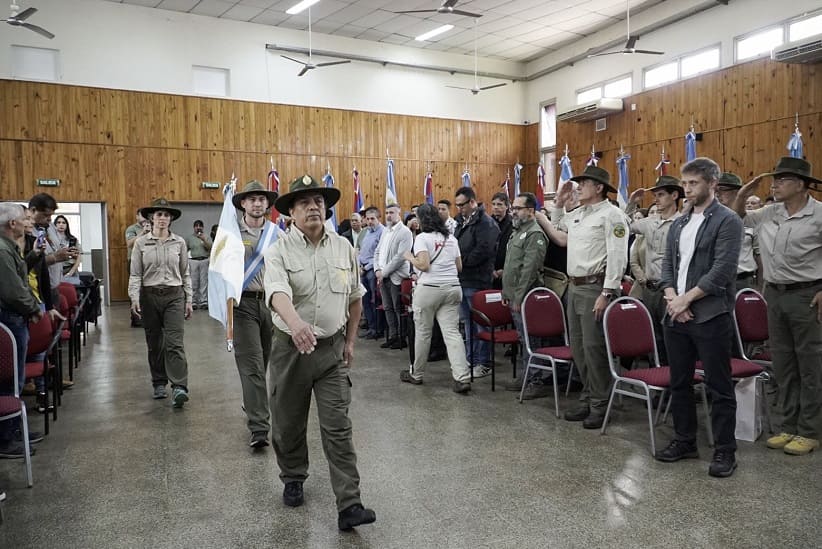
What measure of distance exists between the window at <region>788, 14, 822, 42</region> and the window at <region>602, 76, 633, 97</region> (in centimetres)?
377

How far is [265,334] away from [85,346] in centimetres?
507

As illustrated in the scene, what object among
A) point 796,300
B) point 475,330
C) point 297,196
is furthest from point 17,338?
point 796,300

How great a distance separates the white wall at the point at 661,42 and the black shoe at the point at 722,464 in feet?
33.0

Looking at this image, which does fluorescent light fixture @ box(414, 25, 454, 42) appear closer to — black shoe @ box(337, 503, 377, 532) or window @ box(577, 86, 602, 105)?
window @ box(577, 86, 602, 105)

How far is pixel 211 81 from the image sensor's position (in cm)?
1396

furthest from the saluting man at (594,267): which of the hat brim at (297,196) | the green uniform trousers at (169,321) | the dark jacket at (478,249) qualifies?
the green uniform trousers at (169,321)

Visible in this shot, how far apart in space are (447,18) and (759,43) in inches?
250

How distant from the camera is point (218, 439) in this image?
4.28 meters

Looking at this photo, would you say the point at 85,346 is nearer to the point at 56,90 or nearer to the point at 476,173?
the point at 56,90

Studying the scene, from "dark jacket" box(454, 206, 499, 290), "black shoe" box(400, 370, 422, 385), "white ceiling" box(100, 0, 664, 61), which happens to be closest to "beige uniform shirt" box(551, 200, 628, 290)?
"dark jacket" box(454, 206, 499, 290)

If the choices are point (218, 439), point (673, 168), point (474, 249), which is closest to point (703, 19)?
point (673, 168)

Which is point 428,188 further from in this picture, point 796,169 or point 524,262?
point 796,169

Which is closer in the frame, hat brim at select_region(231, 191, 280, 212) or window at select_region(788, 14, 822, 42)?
hat brim at select_region(231, 191, 280, 212)

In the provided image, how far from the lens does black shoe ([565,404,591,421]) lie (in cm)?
456
